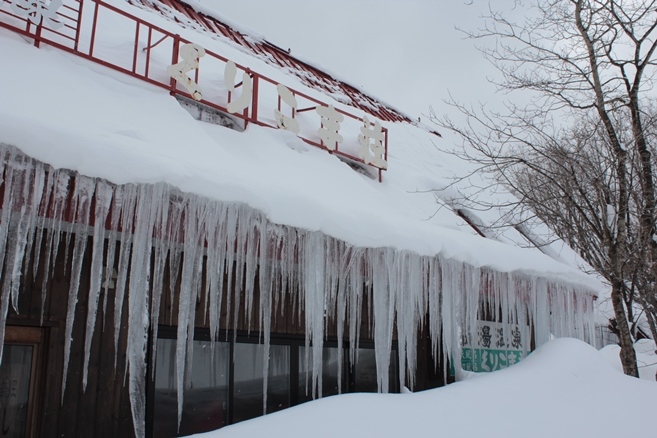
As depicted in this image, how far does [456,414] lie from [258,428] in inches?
59.6

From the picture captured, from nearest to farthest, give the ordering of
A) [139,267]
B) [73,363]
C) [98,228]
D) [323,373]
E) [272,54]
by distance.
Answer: [98,228], [139,267], [73,363], [323,373], [272,54]

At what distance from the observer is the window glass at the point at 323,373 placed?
661cm

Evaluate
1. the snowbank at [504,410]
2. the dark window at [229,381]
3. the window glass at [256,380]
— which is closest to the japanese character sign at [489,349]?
the dark window at [229,381]

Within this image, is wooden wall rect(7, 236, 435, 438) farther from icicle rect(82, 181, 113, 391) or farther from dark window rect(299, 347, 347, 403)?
dark window rect(299, 347, 347, 403)

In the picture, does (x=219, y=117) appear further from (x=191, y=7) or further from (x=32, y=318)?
(x=191, y=7)

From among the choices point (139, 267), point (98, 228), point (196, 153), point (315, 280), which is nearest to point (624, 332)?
point (315, 280)

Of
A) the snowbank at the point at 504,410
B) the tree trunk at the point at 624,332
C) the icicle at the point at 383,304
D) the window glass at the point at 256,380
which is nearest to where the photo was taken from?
the snowbank at the point at 504,410

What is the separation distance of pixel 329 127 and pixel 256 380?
3.27 m

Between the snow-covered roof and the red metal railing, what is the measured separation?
34 millimetres

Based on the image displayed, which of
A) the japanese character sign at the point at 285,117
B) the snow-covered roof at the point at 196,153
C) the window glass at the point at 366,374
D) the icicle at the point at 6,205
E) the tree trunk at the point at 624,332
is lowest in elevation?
the window glass at the point at 366,374

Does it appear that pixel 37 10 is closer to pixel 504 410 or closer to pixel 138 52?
pixel 138 52

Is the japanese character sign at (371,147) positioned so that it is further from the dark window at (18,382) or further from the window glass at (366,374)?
the dark window at (18,382)

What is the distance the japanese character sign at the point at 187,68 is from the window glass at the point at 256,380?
277 cm

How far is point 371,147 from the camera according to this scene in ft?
25.0
